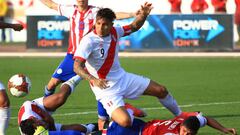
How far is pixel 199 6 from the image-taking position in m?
38.2

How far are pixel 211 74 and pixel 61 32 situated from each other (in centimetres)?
980

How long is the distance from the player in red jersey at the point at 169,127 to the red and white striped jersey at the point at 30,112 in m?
0.88

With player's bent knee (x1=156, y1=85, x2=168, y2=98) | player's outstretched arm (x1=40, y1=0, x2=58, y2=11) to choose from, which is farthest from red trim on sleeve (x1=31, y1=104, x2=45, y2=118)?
player's outstretched arm (x1=40, y1=0, x2=58, y2=11)

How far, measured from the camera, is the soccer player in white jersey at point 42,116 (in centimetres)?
1169

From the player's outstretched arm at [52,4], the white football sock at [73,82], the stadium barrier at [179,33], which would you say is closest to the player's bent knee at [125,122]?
the white football sock at [73,82]

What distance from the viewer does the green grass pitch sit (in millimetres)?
15523

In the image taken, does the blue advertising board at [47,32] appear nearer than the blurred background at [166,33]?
No

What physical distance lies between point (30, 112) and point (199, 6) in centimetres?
2662

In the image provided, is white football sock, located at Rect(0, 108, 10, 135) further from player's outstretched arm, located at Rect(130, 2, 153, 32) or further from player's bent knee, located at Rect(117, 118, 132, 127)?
player's outstretched arm, located at Rect(130, 2, 153, 32)

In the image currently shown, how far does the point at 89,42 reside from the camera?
12141 mm

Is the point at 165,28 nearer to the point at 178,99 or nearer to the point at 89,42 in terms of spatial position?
the point at 178,99

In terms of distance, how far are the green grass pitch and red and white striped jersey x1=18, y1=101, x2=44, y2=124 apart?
1.17 meters

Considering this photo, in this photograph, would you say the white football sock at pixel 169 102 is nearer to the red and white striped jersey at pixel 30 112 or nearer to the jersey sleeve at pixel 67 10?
the red and white striped jersey at pixel 30 112

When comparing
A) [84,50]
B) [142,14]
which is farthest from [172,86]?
[84,50]
